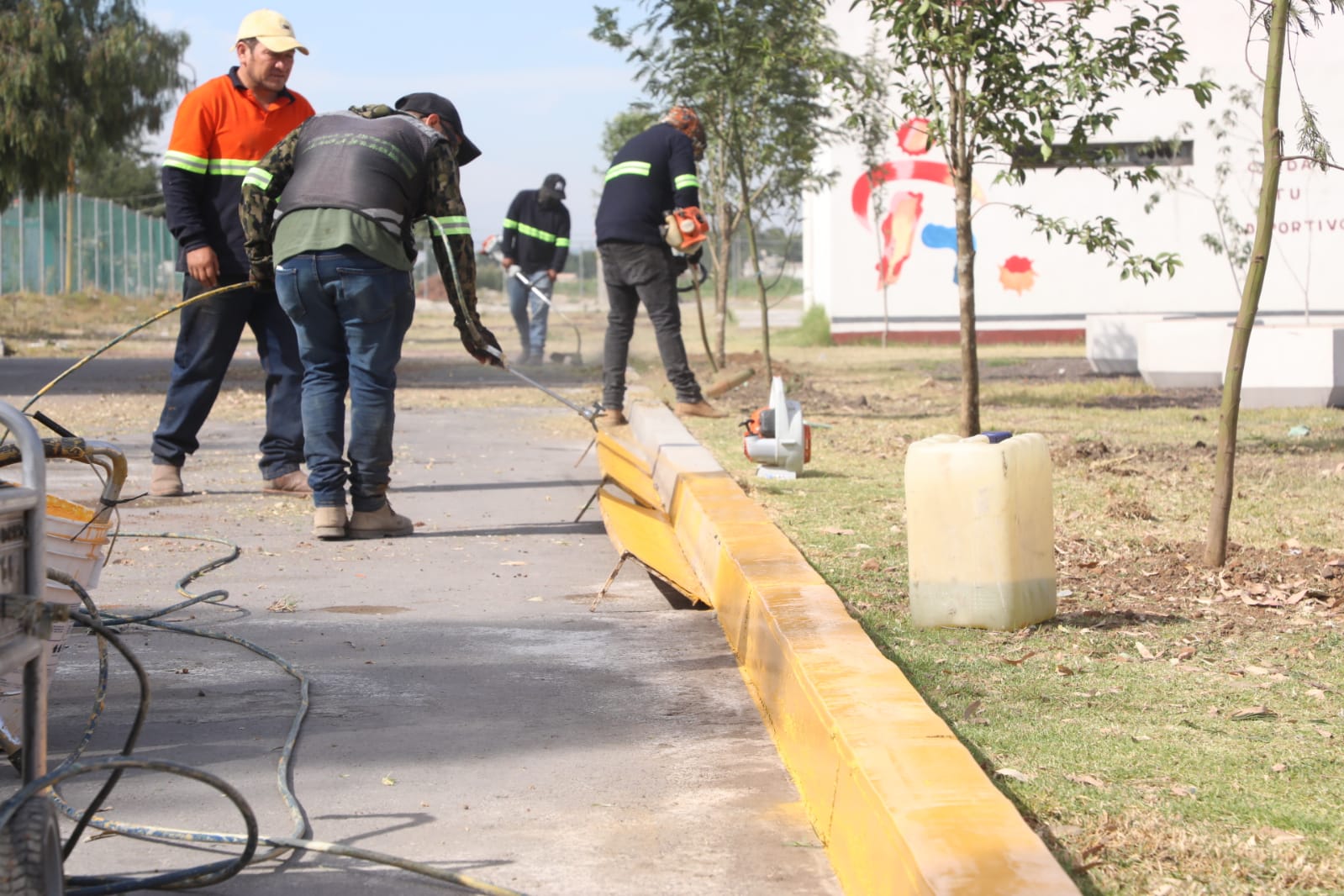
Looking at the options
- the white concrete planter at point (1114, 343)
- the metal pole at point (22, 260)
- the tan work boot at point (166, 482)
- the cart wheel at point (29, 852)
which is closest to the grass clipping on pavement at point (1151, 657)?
the cart wheel at point (29, 852)

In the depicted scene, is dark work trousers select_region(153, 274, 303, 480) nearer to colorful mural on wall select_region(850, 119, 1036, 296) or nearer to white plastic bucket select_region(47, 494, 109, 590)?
white plastic bucket select_region(47, 494, 109, 590)

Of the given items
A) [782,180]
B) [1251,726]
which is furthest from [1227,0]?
[1251,726]

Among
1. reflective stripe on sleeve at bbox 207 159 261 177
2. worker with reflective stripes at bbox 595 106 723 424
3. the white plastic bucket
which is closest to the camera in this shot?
the white plastic bucket

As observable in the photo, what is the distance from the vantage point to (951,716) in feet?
12.4

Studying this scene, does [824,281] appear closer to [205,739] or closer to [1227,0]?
[1227,0]

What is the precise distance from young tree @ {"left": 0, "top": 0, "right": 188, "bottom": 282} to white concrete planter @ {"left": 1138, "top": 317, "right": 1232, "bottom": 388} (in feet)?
56.0

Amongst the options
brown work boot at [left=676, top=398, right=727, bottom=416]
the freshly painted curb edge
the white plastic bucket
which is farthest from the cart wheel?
brown work boot at [left=676, top=398, right=727, bottom=416]

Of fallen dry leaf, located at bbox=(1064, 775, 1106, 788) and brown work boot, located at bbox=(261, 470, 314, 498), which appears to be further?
brown work boot, located at bbox=(261, 470, 314, 498)

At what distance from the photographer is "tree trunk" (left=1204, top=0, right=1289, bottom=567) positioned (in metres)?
5.36

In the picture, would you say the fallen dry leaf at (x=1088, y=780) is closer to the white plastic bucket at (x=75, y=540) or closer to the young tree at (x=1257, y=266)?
the white plastic bucket at (x=75, y=540)

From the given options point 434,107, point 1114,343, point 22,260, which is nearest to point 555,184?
point 1114,343

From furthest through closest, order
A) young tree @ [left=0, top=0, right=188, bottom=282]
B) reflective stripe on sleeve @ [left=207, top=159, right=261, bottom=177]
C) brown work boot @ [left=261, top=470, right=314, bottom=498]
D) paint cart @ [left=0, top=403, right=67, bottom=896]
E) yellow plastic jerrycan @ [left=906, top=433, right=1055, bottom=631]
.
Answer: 1. young tree @ [left=0, top=0, right=188, bottom=282]
2. brown work boot @ [left=261, top=470, right=314, bottom=498]
3. reflective stripe on sleeve @ [left=207, top=159, right=261, bottom=177]
4. yellow plastic jerrycan @ [left=906, top=433, right=1055, bottom=631]
5. paint cart @ [left=0, top=403, right=67, bottom=896]

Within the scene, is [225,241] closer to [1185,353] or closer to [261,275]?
[261,275]

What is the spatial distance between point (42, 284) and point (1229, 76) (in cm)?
2592
